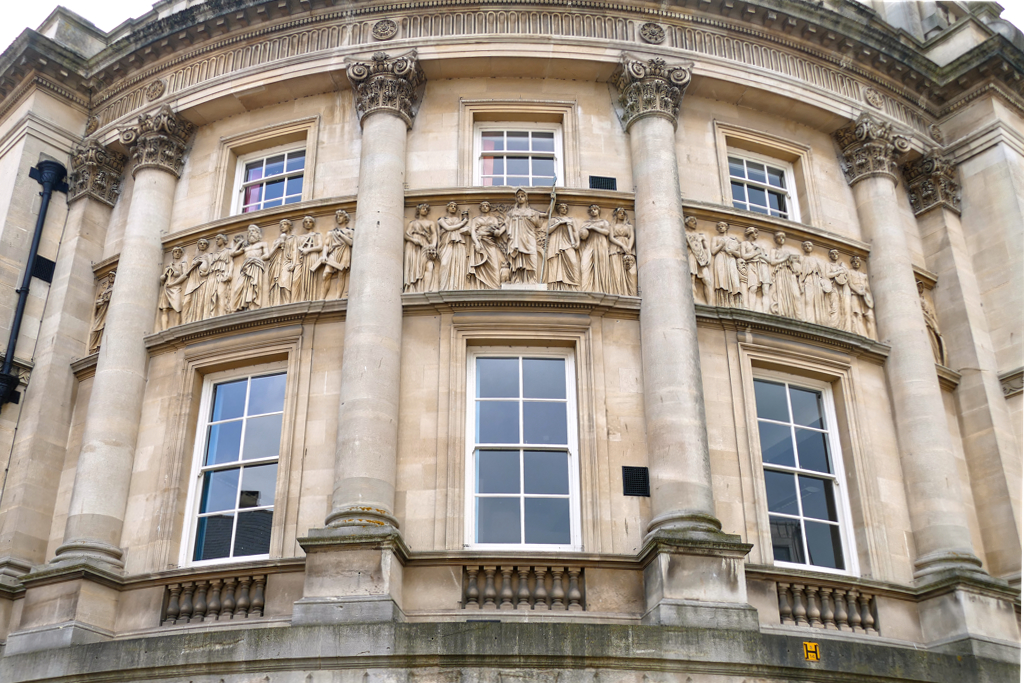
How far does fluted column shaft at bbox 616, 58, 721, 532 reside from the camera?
42.4 ft

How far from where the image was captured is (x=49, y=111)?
17.9 meters

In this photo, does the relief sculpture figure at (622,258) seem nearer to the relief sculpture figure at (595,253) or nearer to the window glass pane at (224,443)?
the relief sculpture figure at (595,253)

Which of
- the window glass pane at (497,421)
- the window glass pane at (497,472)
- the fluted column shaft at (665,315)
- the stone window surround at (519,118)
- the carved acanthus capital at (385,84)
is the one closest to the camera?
the fluted column shaft at (665,315)

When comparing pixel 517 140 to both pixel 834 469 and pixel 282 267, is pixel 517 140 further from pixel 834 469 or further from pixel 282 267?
pixel 834 469

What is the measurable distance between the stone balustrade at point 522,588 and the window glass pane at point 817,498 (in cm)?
377

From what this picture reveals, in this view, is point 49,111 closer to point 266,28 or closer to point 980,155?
point 266,28

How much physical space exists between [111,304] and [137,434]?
2.17 m

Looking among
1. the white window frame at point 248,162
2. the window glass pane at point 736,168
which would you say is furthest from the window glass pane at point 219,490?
the window glass pane at point 736,168

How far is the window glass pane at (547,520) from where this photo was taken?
13148 millimetres

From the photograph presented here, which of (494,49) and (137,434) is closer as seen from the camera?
(137,434)

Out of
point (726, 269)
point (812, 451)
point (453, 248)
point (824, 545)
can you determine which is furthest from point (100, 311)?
point (824, 545)

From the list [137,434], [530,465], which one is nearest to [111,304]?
[137,434]

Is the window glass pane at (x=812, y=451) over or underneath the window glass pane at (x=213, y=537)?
over

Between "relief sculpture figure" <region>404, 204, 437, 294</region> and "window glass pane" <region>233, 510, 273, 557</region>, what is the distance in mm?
3617
